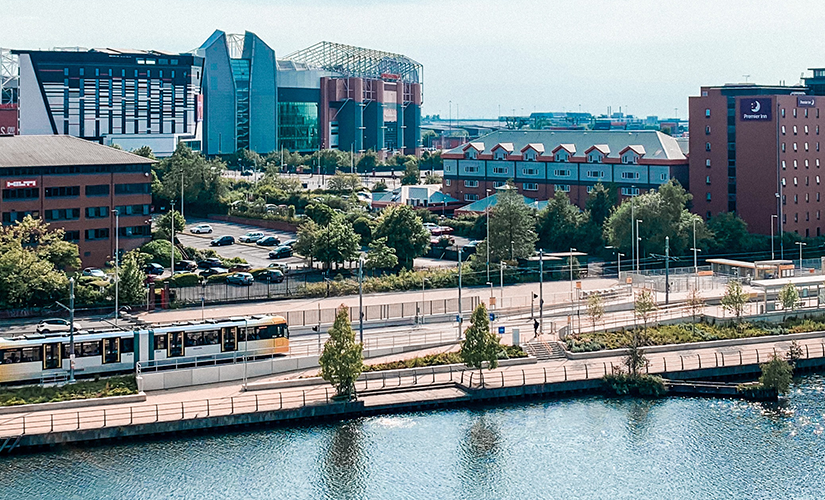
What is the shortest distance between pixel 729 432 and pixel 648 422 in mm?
3123

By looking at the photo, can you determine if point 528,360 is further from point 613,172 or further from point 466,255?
point 613,172

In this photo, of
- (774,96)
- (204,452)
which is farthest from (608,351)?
(774,96)

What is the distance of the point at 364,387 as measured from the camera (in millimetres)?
46969

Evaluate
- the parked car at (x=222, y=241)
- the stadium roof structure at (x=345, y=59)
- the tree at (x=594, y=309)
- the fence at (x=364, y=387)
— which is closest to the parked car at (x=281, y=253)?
the parked car at (x=222, y=241)

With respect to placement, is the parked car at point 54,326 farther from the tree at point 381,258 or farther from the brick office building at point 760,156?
the brick office building at point 760,156

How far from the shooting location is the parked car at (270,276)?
210 ft

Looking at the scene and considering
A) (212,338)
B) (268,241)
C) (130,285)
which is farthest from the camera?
(268,241)

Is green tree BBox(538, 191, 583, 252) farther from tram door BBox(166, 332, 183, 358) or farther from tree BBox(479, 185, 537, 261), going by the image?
tram door BBox(166, 332, 183, 358)

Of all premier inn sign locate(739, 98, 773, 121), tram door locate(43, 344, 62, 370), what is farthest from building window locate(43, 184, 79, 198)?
premier inn sign locate(739, 98, 773, 121)

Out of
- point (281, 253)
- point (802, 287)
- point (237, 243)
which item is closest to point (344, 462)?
point (802, 287)

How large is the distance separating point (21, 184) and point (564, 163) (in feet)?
153

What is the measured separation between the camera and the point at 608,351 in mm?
53125

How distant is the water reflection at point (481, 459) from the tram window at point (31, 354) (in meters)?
17.1

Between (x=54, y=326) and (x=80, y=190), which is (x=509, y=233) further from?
(x=54, y=326)
